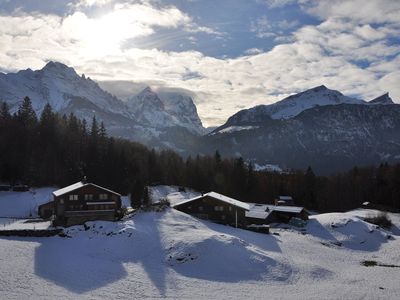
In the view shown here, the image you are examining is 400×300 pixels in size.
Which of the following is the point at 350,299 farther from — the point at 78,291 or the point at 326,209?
the point at 326,209

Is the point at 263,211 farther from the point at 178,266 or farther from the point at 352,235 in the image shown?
the point at 178,266

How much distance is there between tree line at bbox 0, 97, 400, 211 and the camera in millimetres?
101688

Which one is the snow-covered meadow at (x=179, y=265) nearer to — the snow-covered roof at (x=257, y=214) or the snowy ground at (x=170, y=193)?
the snow-covered roof at (x=257, y=214)

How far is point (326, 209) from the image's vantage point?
13862 centimetres

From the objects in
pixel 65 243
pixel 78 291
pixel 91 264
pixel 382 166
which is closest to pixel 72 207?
pixel 65 243

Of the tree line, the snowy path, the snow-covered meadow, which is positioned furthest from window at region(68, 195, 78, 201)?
the tree line

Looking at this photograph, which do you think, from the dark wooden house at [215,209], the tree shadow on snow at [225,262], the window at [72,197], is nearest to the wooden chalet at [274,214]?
the dark wooden house at [215,209]

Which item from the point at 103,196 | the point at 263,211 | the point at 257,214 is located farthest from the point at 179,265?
the point at 263,211

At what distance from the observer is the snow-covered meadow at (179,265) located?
132 feet

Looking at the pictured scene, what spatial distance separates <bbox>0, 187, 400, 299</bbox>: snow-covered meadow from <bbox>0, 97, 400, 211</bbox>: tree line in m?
22.9

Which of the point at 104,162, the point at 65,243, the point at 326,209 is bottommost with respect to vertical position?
the point at 326,209

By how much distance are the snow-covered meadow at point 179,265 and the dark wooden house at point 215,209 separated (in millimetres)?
8360

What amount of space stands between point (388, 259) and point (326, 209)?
76758 millimetres

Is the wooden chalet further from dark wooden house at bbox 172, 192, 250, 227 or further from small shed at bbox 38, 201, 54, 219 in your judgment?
small shed at bbox 38, 201, 54, 219
